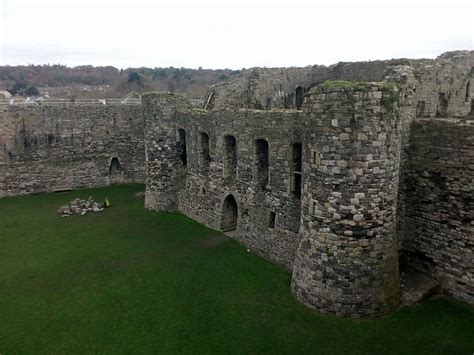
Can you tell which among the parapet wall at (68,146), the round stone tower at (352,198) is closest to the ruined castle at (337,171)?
the round stone tower at (352,198)

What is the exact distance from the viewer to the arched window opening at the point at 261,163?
52.0 feet

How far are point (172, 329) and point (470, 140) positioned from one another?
9.22 metres

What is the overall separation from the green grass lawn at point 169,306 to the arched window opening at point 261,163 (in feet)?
9.05

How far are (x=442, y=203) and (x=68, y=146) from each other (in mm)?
21959

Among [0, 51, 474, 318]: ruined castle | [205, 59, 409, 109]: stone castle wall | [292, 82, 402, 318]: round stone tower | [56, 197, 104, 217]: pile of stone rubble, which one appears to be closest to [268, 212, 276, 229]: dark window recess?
[0, 51, 474, 318]: ruined castle

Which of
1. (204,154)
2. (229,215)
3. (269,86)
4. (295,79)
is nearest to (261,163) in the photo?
(229,215)

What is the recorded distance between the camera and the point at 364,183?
36.4 feet

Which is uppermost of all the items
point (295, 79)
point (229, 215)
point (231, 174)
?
point (295, 79)

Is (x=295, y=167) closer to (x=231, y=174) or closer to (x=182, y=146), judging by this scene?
(x=231, y=174)

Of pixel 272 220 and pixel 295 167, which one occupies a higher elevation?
pixel 295 167

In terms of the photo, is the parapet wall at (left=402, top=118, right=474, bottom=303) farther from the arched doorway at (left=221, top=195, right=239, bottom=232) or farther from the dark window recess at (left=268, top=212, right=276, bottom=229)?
the arched doorway at (left=221, top=195, right=239, bottom=232)

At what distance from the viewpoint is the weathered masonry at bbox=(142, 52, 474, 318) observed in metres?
11.0

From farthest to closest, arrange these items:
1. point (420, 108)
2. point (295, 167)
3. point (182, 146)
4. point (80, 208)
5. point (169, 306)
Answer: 1. point (80, 208)
2. point (182, 146)
3. point (420, 108)
4. point (295, 167)
5. point (169, 306)

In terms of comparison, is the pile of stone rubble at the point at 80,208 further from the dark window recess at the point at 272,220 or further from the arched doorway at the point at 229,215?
the dark window recess at the point at 272,220
